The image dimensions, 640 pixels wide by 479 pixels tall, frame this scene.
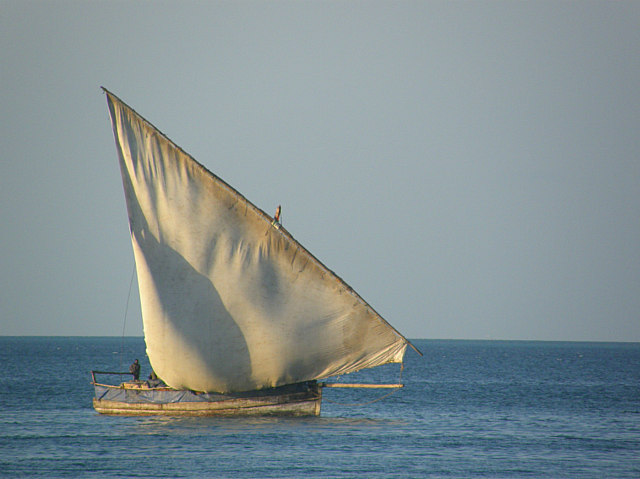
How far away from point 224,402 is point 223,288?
5105 millimetres

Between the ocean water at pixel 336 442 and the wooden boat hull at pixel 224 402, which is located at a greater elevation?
the wooden boat hull at pixel 224 402

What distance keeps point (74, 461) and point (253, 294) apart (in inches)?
402

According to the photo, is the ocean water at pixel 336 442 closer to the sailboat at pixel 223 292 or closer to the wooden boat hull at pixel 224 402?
the wooden boat hull at pixel 224 402

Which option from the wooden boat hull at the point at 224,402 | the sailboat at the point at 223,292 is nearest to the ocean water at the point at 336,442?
the wooden boat hull at the point at 224,402

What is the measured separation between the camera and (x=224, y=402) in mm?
38562

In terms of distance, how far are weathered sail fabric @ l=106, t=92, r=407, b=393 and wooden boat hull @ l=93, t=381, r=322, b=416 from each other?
0.75 m

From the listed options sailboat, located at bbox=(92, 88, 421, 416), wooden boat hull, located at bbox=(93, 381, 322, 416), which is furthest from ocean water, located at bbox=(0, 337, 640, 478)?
sailboat, located at bbox=(92, 88, 421, 416)

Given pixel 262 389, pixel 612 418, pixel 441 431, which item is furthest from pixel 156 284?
pixel 612 418

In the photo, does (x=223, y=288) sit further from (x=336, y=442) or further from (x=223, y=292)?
(x=336, y=442)

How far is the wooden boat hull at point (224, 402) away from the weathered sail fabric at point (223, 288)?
29.6 inches

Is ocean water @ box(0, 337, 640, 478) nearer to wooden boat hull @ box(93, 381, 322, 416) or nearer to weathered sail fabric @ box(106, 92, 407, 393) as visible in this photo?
wooden boat hull @ box(93, 381, 322, 416)

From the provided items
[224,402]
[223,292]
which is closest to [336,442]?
[224,402]

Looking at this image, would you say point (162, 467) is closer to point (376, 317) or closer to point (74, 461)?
point (74, 461)

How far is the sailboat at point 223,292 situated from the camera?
37.0 metres
